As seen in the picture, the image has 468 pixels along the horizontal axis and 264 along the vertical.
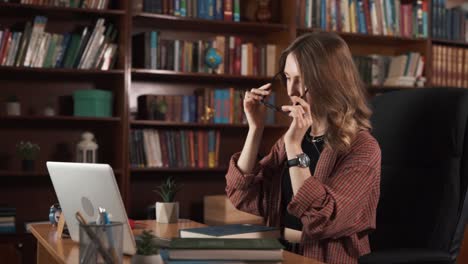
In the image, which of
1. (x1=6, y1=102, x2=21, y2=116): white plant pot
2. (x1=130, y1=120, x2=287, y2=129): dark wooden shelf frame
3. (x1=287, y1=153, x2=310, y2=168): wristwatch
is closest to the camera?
(x1=287, y1=153, x2=310, y2=168): wristwatch

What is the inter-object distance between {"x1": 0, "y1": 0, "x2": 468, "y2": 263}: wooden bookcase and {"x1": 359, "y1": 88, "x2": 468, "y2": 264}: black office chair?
2.10 m

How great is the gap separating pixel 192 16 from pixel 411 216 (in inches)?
95.8

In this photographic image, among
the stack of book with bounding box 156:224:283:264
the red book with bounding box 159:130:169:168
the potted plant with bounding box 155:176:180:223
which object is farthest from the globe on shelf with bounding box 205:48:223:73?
the stack of book with bounding box 156:224:283:264

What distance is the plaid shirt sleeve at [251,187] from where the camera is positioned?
2234 millimetres

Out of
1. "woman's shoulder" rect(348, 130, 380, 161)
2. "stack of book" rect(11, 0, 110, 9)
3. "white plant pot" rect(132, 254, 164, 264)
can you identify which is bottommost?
"white plant pot" rect(132, 254, 164, 264)

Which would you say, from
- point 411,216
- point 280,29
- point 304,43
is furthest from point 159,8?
point 411,216

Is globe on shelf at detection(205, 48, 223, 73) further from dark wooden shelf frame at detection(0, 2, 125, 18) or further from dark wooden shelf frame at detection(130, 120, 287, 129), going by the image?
dark wooden shelf frame at detection(0, 2, 125, 18)

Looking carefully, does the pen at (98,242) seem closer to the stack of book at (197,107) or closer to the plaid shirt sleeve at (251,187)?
the plaid shirt sleeve at (251,187)

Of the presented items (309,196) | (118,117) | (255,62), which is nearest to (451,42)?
(255,62)

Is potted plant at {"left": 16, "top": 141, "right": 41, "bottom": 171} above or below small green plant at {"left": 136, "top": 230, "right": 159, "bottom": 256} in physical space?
below

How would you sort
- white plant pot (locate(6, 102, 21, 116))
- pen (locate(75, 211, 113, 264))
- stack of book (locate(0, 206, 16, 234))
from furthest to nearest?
white plant pot (locate(6, 102, 21, 116)) → stack of book (locate(0, 206, 16, 234)) → pen (locate(75, 211, 113, 264))

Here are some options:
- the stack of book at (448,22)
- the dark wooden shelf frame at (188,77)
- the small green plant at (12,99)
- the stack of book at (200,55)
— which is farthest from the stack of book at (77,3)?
the stack of book at (448,22)

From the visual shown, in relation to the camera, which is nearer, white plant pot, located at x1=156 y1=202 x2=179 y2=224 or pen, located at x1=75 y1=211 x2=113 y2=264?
pen, located at x1=75 y1=211 x2=113 y2=264

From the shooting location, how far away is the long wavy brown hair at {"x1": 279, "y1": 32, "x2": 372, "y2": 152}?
6.92 ft
